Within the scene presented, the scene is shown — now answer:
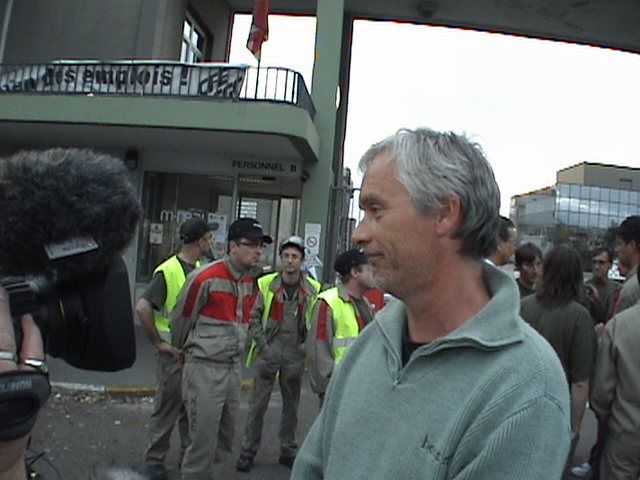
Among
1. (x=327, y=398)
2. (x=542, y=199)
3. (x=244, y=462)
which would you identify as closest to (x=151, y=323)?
(x=244, y=462)

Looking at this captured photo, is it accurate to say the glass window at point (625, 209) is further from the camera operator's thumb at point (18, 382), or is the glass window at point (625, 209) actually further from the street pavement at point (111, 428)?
the camera operator's thumb at point (18, 382)

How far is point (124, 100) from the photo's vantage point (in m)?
10.7

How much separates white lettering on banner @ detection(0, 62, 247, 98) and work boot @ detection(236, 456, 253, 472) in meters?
7.29

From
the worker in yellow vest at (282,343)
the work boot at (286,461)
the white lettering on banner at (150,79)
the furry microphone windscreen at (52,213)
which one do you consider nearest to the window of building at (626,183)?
the white lettering on banner at (150,79)

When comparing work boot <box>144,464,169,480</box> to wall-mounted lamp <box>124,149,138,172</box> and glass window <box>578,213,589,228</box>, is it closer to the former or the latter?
wall-mounted lamp <box>124,149,138,172</box>

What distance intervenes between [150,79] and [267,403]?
25.6ft

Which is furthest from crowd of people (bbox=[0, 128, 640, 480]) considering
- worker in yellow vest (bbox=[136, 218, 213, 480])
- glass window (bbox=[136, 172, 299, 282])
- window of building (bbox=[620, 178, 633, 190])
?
window of building (bbox=[620, 178, 633, 190])

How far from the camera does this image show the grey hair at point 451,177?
5.04 ft

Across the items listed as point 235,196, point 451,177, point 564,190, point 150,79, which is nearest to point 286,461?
point 451,177

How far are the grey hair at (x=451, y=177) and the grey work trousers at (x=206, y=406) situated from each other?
3319 mm

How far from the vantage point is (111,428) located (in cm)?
638

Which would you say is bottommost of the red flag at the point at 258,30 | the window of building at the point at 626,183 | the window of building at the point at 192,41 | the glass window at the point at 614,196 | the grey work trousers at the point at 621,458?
the grey work trousers at the point at 621,458

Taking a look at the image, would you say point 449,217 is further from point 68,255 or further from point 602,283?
point 602,283

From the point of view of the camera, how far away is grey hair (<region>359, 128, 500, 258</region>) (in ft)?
5.04
